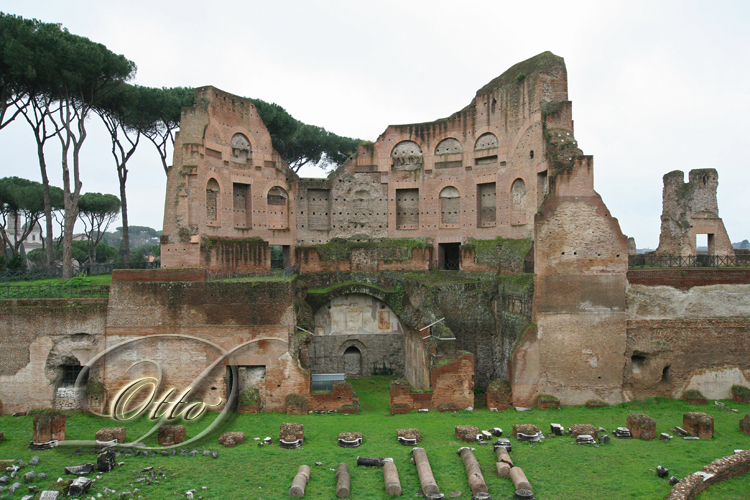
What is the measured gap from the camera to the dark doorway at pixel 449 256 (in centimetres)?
2355

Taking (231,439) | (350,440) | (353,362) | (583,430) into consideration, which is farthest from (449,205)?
(231,439)

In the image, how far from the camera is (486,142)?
73.8 feet

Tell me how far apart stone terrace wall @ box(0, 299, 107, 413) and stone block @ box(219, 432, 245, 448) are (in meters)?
5.45

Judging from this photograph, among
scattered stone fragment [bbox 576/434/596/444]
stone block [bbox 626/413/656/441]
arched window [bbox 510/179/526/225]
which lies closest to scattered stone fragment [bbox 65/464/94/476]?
scattered stone fragment [bbox 576/434/596/444]

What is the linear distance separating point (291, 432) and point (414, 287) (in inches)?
319

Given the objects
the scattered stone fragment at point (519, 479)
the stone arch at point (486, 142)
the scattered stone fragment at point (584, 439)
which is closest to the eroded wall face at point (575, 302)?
the scattered stone fragment at point (584, 439)

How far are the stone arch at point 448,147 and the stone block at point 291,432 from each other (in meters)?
16.0

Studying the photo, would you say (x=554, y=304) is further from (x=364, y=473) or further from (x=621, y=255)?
(x=364, y=473)

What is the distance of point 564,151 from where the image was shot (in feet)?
57.3

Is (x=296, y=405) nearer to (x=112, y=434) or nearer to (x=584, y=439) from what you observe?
(x=112, y=434)

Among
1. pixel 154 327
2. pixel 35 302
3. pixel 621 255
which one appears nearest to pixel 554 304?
pixel 621 255

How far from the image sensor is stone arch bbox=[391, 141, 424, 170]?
23.9 meters

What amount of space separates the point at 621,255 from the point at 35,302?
1728 cm

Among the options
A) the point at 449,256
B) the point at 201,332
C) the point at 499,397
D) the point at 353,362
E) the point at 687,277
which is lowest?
the point at 499,397
